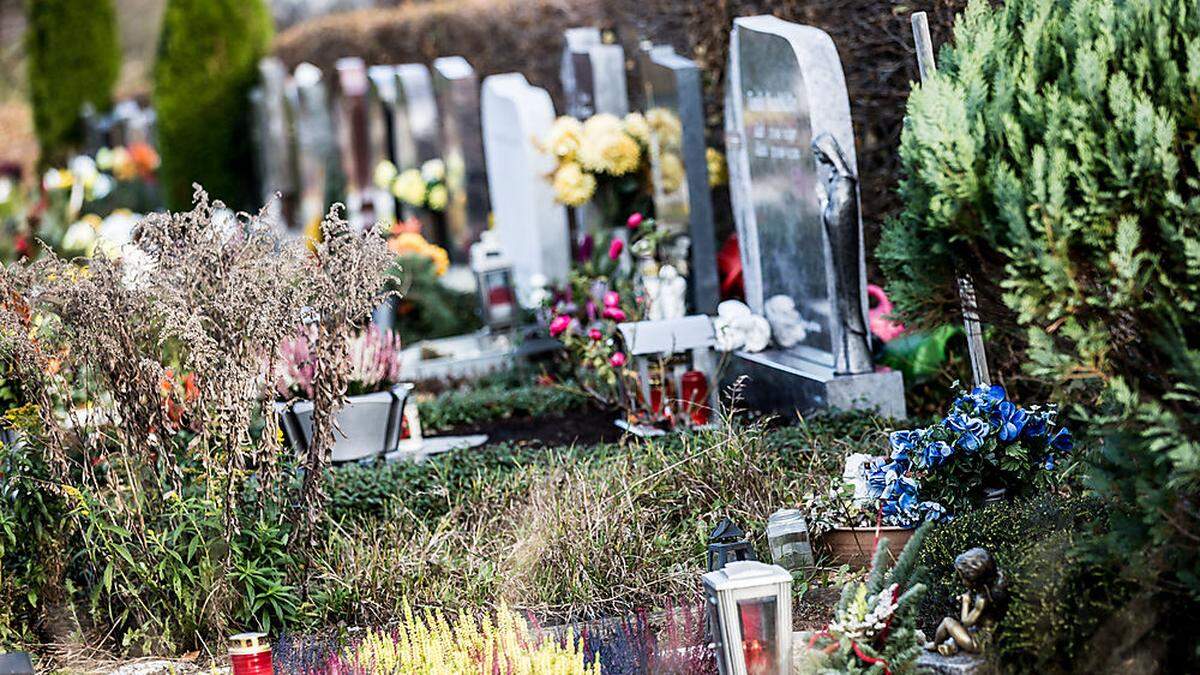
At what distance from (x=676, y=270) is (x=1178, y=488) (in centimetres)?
514

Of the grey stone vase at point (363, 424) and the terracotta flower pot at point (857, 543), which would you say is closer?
the terracotta flower pot at point (857, 543)

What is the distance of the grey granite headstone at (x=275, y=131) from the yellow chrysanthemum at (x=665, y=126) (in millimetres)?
7890

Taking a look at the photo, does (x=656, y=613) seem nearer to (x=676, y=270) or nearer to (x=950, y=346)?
(x=950, y=346)

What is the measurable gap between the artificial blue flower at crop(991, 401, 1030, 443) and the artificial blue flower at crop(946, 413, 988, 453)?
2.1 inches

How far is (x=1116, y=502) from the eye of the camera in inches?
150

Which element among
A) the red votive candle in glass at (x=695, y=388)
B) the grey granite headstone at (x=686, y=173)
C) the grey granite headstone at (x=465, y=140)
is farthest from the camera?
the grey granite headstone at (x=465, y=140)

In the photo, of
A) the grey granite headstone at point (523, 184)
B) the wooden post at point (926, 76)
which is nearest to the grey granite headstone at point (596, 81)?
the grey granite headstone at point (523, 184)

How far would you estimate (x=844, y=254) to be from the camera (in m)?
6.52

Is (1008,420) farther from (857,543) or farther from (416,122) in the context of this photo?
(416,122)

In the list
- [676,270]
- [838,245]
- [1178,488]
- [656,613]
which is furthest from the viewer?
[676,270]

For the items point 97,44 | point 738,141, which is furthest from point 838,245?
point 97,44

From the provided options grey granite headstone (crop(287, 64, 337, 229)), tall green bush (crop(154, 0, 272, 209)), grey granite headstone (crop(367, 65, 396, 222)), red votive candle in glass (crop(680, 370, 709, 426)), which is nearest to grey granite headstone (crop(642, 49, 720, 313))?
red votive candle in glass (crop(680, 370, 709, 426))

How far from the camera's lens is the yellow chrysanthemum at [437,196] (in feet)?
41.3

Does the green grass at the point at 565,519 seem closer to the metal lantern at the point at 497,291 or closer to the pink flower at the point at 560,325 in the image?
the pink flower at the point at 560,325
